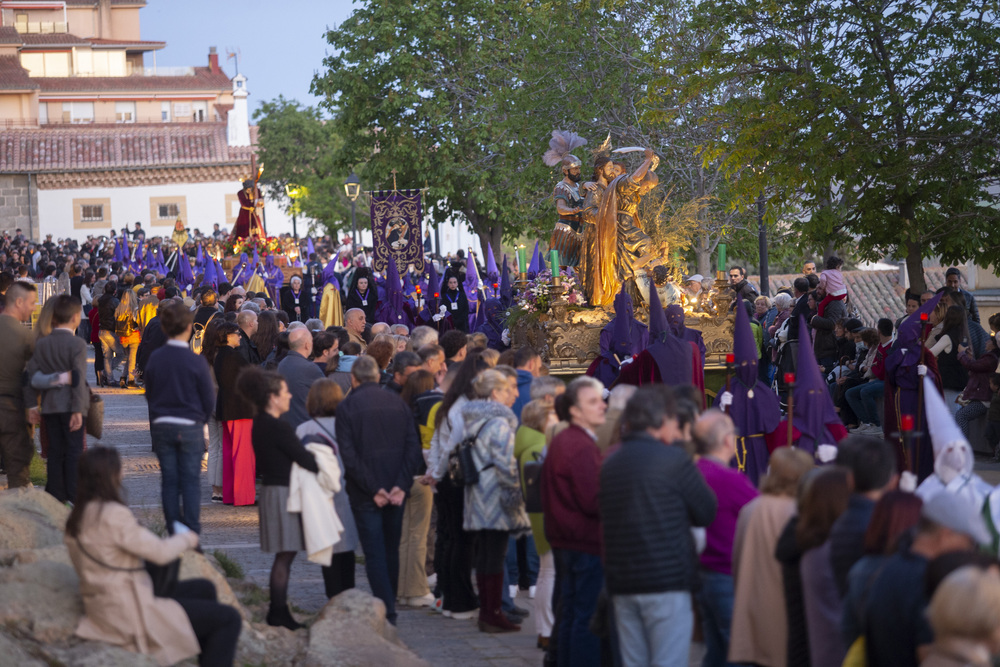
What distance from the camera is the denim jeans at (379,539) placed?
7820 millimetres

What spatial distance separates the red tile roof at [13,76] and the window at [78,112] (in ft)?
10.4

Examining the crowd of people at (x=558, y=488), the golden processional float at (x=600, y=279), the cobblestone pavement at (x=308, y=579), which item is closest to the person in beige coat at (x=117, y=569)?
the crowd of people at (x=558, y=488)

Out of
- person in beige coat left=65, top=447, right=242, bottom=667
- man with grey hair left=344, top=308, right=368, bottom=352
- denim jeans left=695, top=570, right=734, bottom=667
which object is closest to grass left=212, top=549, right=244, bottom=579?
person in beige coat left=65, top=447, right=242, bottom=667

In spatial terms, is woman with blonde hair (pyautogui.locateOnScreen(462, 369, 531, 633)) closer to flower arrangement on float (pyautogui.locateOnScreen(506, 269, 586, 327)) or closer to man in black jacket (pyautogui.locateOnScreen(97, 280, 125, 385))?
flower arrangement on float (pyautogui.locateOnScreen(506, 269, 586, 327))

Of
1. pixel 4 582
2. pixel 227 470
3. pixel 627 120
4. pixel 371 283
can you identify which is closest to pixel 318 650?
pixel 4 582

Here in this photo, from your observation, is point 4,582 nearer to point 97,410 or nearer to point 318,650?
point 318,650

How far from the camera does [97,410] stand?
30.9 ft

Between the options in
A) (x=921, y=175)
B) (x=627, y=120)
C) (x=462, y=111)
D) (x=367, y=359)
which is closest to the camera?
(x=367, y=359)

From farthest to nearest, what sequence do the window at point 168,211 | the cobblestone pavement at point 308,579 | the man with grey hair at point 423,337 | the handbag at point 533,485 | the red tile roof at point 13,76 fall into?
the window at point 168,211 < the red tile roof at point 13,76 < the man with grey hair at point 423,337 < the cobblestone pavement at point 308,579 < the handbag at point 533,485

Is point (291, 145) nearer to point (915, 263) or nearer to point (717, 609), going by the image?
point (915, 263)

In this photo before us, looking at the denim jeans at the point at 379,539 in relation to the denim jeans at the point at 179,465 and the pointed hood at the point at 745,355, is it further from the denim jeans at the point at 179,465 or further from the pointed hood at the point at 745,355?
the pointed hood at the point at 745,355

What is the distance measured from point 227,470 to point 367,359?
433 cm

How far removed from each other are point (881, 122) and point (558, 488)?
9722 mm

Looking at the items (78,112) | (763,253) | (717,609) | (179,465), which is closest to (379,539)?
(179,465)
